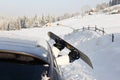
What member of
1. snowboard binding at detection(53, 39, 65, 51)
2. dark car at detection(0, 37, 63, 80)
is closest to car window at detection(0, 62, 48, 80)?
dark car at detection(0, 37, 63, 80)

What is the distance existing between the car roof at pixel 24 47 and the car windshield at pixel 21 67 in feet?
0.25

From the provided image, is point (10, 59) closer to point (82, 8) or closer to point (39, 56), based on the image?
point (39, 56)

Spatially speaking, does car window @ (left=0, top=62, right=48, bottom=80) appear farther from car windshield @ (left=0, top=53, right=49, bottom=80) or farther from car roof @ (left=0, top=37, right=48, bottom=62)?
car roof @ (left=0, top=37, right=48, bottom=62)

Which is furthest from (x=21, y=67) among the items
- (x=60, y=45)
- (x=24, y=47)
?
(x=60, y=45)

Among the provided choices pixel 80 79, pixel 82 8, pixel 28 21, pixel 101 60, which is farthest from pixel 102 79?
pixel 28 21

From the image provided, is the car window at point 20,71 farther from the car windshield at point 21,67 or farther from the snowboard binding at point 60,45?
the snowboard binding at point 60,45

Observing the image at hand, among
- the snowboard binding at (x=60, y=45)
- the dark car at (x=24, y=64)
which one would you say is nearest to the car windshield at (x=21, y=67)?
the dark car at (x=24, y=64)

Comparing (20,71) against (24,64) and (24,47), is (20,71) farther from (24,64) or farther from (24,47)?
(24,47)

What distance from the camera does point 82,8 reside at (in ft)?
569

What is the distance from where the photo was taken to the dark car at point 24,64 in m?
4.46

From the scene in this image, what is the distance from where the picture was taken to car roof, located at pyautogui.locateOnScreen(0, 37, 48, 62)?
15.3 ft

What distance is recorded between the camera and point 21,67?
4543 mm

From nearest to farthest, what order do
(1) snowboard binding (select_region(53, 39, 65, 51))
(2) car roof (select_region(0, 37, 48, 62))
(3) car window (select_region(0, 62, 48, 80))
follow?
(3) car window (select_region(0, 62, 48, 80))
(2) car roof (select_region(0, 37, 48, 62))
(1) snowboard binding (select_region(53, 39, 65, 51))

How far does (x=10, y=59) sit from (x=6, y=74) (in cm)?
20
